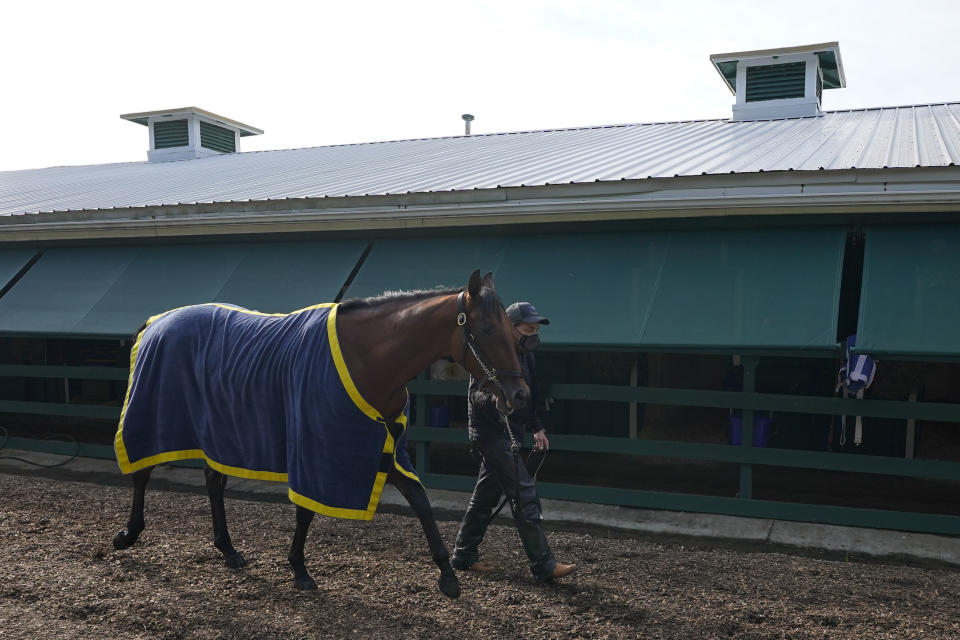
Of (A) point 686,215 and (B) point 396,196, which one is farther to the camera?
(B) point 396,196

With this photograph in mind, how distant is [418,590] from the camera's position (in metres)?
4.95

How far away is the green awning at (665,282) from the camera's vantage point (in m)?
6.50

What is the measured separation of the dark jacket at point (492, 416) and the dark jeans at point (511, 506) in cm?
6

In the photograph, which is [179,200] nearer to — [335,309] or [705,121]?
[335,309]

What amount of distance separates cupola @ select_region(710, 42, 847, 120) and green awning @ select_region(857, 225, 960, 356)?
6979mm

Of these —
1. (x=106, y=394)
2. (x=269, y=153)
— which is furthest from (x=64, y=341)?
(x=269, y=153)

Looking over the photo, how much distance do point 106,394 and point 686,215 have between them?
33.9 ft

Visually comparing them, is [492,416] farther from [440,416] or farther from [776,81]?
[776,81]

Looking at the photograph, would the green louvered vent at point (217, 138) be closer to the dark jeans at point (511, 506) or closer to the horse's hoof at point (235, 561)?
the horse's hoof at point (235, 561)

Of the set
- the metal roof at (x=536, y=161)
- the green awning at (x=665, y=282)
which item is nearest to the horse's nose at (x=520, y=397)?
the green awning at (x=665, y=282)

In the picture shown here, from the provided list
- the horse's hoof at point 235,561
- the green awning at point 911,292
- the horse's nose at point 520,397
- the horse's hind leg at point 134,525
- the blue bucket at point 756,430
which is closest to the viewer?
the horse's nose at point 520,397

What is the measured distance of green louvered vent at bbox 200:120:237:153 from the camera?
1897 cm

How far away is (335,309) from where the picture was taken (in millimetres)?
5059

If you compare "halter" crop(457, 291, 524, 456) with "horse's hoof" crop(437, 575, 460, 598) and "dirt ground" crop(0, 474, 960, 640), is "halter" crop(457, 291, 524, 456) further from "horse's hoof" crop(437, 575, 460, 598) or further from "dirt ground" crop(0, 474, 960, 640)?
"dirt ground" crop(0, 474, 960, 640)
